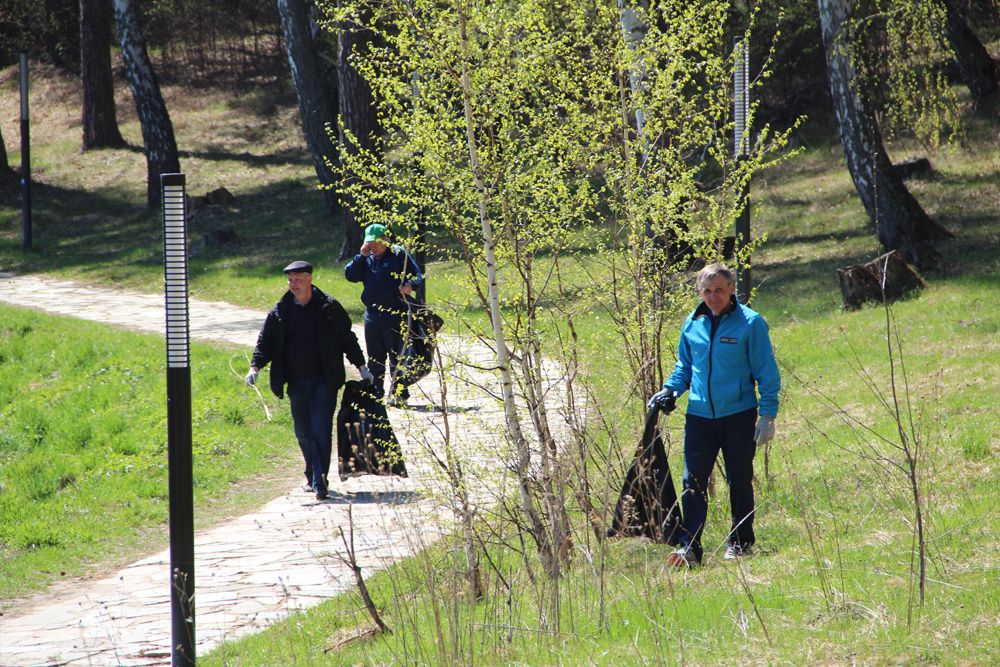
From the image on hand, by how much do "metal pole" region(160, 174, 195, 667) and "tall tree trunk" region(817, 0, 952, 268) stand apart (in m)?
11.3

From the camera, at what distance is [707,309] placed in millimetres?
6586

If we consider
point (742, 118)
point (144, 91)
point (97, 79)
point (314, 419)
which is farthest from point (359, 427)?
point (97, 79)

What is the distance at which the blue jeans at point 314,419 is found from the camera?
369 inches

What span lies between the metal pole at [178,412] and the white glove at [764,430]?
2946 millimetres

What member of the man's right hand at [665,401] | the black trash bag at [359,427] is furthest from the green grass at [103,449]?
the man's right hand at [665,401]

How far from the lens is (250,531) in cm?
874

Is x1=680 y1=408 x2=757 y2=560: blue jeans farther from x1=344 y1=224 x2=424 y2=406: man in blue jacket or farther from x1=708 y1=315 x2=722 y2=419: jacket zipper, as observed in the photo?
x1=344 y1=224 x2=424 y2=406: man in blue jacket

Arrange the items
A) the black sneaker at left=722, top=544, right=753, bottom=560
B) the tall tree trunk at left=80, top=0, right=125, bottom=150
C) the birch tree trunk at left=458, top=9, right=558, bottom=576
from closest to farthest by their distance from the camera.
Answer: the black sneaker at left=722, top=544, right=753, bottom=560 → the birch tree trunk at left=458, top=9, right=558, bottom=576 → the tall tree trunk at left=80, top=0, right=125, bottom=150

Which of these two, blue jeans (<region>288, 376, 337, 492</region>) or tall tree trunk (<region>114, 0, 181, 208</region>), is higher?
tall tree trunk (<region>114, 0, 181, 208</region>)

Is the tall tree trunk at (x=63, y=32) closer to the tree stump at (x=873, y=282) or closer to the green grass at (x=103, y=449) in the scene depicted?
the green grass at (x=103, y=449)

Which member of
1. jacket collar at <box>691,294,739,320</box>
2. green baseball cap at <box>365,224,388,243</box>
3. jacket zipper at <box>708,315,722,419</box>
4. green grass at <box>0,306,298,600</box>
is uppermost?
green baseball cap at <box>365,224,388,243</box>

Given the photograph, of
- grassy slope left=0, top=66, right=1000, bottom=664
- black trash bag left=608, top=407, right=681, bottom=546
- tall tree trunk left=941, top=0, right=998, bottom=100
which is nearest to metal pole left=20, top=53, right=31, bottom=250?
grassy slope left=0, top=66, right=1000, bottom=664

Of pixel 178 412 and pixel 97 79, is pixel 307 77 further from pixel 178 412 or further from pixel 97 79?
pixel 178 412

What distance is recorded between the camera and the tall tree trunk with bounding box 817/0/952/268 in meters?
15.0
